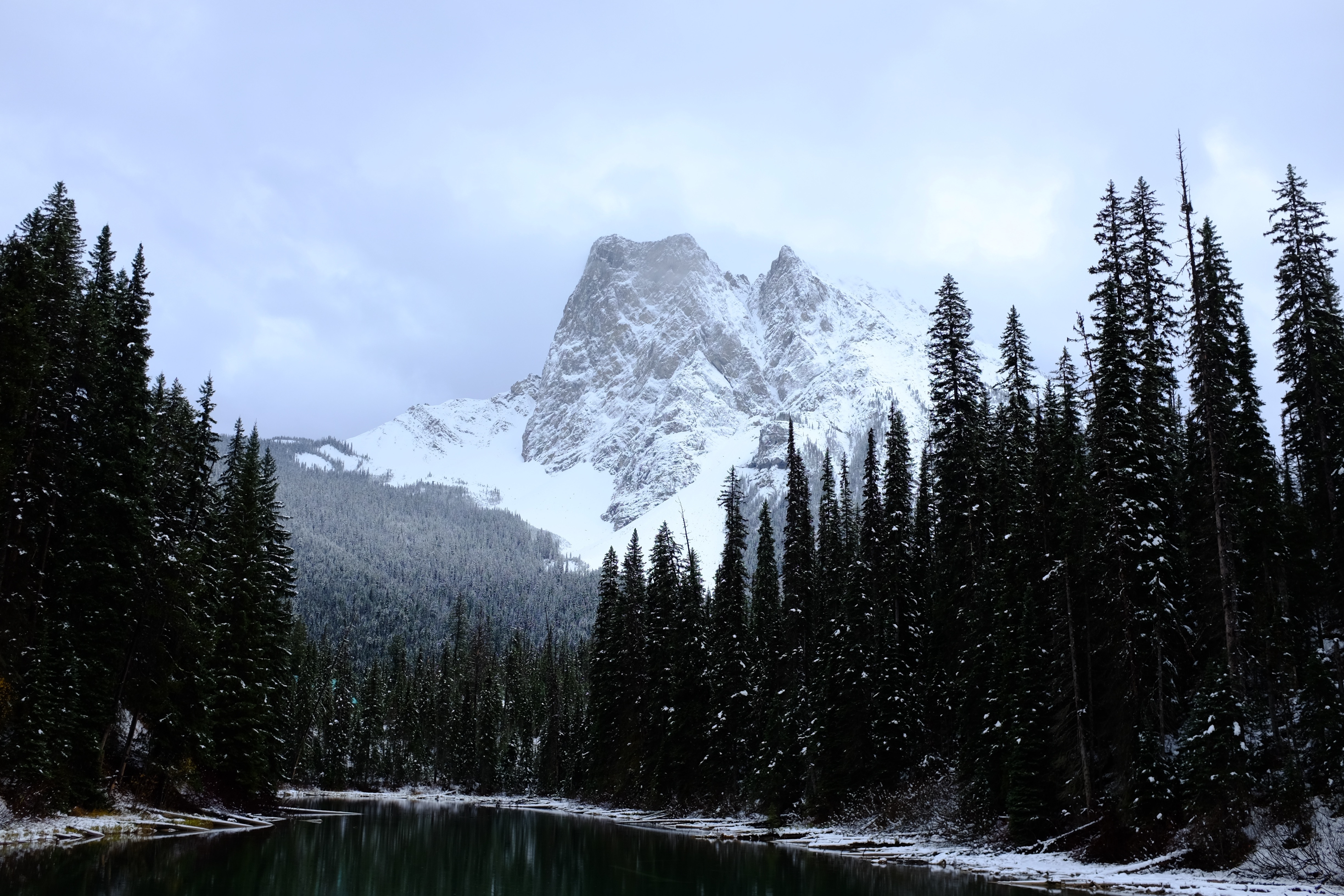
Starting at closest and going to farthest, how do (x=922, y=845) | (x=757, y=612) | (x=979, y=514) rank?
(x=922, y=845) → (x=979, y=514) → (x=757, y=612)

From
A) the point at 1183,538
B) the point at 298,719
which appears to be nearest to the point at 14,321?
the point at 1183,538

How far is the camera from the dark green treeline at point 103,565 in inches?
1249

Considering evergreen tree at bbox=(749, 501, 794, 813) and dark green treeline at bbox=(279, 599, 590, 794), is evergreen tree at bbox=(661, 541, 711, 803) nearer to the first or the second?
evergreen tree at bbox=(749, 501, 794, 813)

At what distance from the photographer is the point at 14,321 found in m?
29.4

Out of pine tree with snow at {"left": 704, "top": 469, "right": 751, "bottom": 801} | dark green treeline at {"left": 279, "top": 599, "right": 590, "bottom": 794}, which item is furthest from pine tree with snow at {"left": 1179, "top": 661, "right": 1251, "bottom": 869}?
dark green treeline at {"left": 279, "top": 599, "right": 590, "bottom": 794}

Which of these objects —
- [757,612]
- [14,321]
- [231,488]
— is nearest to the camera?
[14,321]

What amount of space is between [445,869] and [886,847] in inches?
698

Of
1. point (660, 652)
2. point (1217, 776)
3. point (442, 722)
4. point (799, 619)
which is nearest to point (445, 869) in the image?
point (1217, 776)

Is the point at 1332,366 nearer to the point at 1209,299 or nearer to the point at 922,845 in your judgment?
the point at 1209,299

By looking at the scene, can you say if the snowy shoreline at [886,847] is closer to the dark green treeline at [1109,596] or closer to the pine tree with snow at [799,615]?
the dark green treeline at [1109,596]

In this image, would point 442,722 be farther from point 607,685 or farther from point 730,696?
point 730,696

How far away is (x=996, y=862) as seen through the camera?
33875 millimetres

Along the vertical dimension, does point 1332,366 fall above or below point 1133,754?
above

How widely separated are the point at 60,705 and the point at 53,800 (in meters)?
3.24
